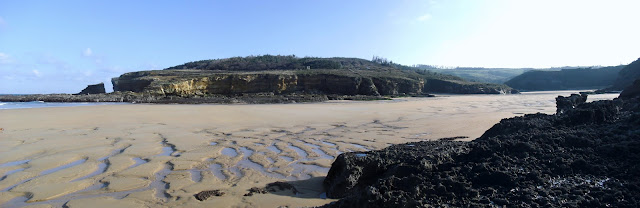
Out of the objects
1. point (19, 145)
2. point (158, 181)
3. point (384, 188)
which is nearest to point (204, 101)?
point (19, 145)

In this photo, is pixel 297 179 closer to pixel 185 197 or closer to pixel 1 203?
pixel 185 197

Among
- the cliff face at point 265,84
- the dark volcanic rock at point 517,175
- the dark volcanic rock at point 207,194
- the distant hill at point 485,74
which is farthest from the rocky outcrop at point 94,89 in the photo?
the distant hill at point 485,74

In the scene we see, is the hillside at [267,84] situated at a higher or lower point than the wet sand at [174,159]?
higher

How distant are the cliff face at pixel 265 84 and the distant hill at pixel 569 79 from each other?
44818 millimetres

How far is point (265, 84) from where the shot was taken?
136 feet

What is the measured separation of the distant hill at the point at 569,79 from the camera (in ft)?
240

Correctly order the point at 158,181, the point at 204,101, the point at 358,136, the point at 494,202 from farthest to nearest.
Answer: the point at 204,101 → the point at 358,136 → the point at 158,181 → the point at 494,202

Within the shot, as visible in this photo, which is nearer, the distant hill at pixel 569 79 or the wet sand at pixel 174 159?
the wet sand at pixel 174 159

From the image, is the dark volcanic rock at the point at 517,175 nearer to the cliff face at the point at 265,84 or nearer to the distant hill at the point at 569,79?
the cliff face at the point at 265,84

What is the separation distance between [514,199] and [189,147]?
7.40 metres

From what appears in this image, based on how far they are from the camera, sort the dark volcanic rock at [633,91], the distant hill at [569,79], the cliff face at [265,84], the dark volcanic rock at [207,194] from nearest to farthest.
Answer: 1. the dark volcanic rock at [207,194]
2. the dark volcanic rock at [633,91]
3. the cliff face at [265,84]
4. the distant hill at [569,79]

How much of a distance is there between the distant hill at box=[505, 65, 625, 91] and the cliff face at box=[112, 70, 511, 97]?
44.8 m

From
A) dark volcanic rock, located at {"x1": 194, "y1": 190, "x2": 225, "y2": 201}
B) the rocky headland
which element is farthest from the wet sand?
the rocky headland

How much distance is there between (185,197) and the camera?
16.3 ft
